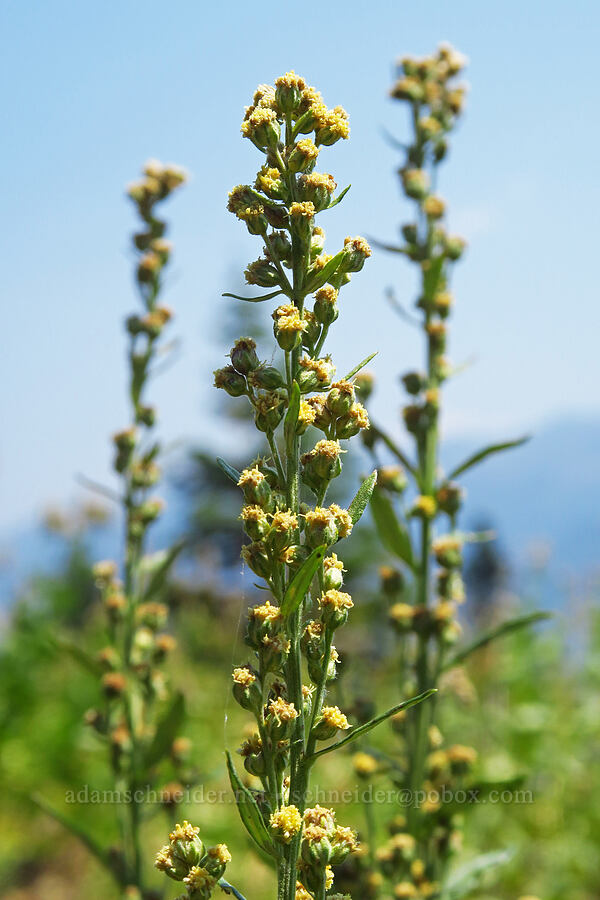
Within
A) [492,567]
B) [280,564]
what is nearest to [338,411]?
[280,564]

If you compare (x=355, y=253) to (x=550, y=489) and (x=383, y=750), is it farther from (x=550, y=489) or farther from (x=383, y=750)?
(x=550, y=489)

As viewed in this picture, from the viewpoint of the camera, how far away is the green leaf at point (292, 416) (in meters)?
1.16

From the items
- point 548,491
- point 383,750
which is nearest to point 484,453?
point 383,750

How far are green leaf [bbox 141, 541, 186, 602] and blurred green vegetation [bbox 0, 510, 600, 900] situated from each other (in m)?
1.81

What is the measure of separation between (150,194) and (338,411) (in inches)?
73.4

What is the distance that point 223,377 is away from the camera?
50.6 inches

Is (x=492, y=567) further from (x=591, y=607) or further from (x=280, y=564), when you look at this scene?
(x=280, y=564)

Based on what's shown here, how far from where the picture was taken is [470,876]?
196cm

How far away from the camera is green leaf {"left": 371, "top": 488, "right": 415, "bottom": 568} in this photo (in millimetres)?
2012

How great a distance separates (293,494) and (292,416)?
127 millimetres

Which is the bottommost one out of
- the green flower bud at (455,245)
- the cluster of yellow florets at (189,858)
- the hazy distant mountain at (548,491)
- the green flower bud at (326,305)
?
the cluster of yellow florets at (189,858)

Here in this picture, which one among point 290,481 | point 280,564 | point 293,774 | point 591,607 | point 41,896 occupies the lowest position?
point 41,896

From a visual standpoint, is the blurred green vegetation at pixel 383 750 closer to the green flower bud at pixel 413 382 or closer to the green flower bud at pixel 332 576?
the green flower bud at pixel 413 382

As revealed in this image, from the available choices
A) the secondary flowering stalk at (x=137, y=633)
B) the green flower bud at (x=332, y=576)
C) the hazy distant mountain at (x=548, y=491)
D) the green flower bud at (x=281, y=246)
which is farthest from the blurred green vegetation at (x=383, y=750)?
the hazy distant mountain at (x=548, y=491)
